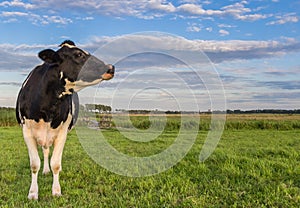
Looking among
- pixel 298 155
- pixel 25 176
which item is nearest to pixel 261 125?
pixel 298 155

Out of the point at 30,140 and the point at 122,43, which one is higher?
the point at 122,43

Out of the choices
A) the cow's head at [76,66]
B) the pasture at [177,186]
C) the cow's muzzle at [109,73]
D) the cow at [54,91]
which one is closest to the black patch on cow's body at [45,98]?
the cow at [54,91]

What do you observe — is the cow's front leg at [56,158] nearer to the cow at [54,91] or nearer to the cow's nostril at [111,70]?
the cow at [54,91]

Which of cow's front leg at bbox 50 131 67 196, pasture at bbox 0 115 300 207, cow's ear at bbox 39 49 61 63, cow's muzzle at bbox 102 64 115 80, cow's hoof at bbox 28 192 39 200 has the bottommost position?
cow's hoof at bbox 28 192 39 200

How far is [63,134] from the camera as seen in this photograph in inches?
238

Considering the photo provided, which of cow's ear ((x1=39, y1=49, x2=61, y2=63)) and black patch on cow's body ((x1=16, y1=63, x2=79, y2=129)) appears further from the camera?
black patch on cow's body ((x1=16, y1=63, x2=79, y2=129))

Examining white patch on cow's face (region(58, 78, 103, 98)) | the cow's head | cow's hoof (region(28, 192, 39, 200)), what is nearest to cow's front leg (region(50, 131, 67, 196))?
cow's hoof (region(28, 192, 39, 200))

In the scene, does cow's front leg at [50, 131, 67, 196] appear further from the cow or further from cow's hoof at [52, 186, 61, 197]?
cow's hoof at [52, 186, 61, 197]

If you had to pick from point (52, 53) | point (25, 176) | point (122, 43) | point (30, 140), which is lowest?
point (25, 176)

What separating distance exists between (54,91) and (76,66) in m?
0.52

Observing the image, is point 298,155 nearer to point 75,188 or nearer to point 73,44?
point 75,188

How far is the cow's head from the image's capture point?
5129 mm

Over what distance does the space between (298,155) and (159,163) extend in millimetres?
3307

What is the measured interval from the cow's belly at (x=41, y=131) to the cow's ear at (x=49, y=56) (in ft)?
3.12
